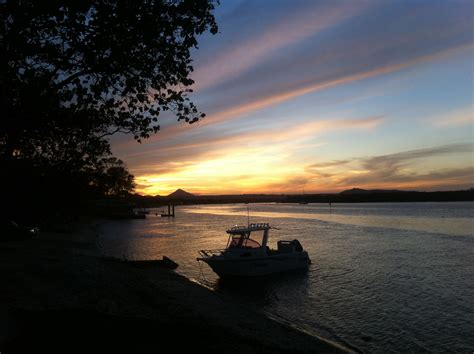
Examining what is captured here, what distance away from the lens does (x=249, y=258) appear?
27.3 metres

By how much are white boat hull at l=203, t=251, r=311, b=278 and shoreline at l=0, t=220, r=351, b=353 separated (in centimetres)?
565

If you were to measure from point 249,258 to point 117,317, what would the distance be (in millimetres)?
16646

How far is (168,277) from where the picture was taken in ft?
80.3

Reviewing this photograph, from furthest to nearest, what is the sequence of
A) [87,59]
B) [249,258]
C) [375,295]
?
[249,258] → [375,295] → [87,59]

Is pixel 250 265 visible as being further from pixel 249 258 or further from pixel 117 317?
pixel 117 317

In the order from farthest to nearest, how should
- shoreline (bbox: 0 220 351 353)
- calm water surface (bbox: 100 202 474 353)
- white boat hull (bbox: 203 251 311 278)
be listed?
white boat hull (bbox: 203 251 311 278)
calm water surface (bbox: 100 202 474 353)
shoreline (bbox: 0 220 351 353)

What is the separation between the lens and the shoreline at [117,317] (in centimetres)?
973

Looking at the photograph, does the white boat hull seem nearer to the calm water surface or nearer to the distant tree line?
the calm water surface

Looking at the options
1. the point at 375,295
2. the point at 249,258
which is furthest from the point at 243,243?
the point at 375,295

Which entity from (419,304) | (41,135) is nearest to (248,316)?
(419,304)

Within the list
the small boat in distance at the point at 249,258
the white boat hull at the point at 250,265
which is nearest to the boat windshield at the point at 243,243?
the small boat in distance at the point at 249,258

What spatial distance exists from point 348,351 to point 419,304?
350 inches

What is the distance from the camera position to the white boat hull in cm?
2692

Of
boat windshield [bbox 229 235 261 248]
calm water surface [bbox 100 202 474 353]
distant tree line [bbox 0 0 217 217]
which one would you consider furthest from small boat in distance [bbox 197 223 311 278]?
distant tree line [bbox 0 0 217 217]
